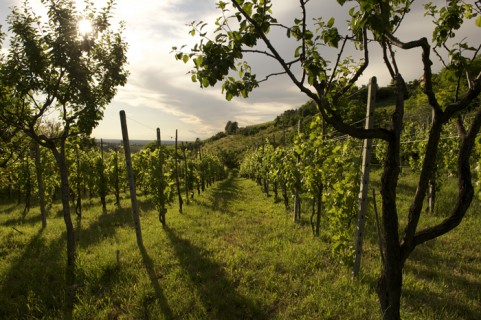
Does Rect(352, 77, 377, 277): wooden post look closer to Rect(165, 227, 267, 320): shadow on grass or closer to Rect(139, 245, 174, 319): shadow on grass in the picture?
Rect(165, 227, 267, 320): shadow on grass

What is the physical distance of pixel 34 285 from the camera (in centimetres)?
618

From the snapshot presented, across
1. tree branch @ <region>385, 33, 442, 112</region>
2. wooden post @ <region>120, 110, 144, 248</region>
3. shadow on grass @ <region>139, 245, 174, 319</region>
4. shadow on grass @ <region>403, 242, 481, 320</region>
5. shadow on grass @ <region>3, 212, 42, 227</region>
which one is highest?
tree branch @ <region>385, 33, 442, 112</region>

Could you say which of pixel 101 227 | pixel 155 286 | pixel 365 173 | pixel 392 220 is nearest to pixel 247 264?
pixel 155 286

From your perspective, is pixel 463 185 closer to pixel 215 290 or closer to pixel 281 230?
pixel 215 290

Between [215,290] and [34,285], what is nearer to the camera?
[215,290]

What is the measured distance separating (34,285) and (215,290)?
435 cm

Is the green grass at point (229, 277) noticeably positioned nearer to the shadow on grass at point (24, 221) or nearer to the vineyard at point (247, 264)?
the vineyard at point (247, 264)

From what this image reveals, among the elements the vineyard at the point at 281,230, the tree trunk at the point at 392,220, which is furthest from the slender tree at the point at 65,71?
the tree trunk at the point at 392,220

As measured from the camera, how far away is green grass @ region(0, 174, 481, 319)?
491cm

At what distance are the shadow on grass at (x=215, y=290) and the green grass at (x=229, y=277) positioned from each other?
2 cm

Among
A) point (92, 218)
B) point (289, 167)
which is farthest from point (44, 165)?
point (289, 167)

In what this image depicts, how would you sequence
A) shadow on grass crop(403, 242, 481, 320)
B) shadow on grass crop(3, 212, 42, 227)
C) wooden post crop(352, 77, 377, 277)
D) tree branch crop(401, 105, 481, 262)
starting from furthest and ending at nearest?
shadow on grass crop(3, 212, 42, 227)
wooden post crop(352, 77, 377, 277)
shadow on grass crop(403, 242, 481, 320)
tree branch crop(401, 105, 481, 262)

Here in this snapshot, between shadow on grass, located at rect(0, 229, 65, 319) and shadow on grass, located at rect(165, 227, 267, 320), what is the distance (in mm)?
2751

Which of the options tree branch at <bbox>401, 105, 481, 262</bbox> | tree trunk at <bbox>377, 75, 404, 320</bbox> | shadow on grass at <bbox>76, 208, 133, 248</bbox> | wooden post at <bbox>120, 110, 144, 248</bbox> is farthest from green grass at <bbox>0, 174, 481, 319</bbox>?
tree branch at <bbox>401, 105, 481, 262</bbox>
